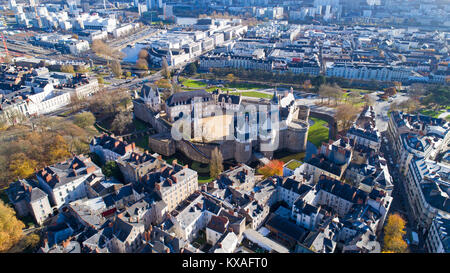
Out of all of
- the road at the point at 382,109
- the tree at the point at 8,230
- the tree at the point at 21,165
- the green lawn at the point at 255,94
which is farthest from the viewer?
the green lawn at the point at 255,94

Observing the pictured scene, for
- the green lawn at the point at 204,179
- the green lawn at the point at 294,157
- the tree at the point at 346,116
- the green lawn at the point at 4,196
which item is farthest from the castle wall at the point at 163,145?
the tree at the point at 346,116

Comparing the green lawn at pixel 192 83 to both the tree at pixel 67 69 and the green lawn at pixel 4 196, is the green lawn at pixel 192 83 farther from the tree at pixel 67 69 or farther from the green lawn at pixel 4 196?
the green lawn at pixel 4 196

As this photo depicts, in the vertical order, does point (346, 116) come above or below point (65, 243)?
above

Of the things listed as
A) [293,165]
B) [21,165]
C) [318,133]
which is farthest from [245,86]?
[21,165]

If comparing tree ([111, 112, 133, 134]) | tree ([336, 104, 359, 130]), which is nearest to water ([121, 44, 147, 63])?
tree ([111, 112, 133, 134])

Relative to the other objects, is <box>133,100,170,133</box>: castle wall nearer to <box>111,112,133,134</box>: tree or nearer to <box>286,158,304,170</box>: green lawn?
<box>111,112,133,134</box>: tree

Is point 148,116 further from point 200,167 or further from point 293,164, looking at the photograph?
point 293,164

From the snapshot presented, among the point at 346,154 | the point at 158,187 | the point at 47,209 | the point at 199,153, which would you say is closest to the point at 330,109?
the point at 346,154
